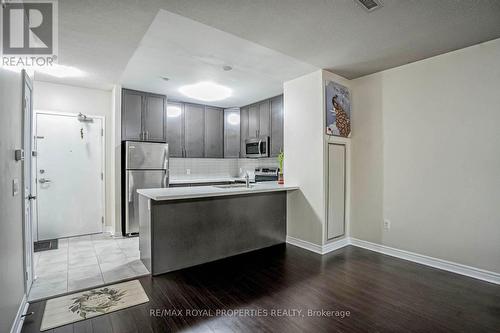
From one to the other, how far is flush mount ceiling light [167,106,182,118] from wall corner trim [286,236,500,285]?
3.21 m

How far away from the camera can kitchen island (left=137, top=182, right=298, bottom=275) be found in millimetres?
2861

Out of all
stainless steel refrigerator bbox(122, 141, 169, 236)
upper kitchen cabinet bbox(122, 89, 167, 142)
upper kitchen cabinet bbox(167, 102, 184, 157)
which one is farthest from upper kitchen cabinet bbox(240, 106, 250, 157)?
stainless steel refrigerator bbox(122, 141, 169, 236)

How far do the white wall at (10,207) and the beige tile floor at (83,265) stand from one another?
0.48 meters

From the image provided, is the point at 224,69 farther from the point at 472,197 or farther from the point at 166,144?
the point at 472,197

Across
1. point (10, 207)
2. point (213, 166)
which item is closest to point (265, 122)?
point (213, 166)

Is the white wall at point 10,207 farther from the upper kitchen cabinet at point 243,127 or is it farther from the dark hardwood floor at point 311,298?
the upper kitchen cabinet at point 243,127

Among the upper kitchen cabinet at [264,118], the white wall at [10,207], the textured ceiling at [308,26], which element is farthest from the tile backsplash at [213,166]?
the white wall at [10,207]

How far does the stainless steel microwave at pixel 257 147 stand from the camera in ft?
16.7

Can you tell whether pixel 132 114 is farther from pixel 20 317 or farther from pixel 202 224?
pixel 20 317

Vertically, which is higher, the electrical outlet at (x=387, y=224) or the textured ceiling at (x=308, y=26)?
the textured ceiling at (x=308, y=26)

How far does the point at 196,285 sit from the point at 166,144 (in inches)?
111

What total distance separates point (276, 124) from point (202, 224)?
8.40 ft

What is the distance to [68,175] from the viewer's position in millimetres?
4297

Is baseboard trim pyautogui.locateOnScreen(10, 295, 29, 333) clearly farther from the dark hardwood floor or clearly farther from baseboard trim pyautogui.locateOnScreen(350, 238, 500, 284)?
baseboard trim pyautogui.locateOnScreen(350, 238, 500, 284)
